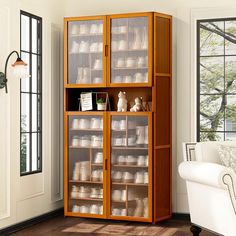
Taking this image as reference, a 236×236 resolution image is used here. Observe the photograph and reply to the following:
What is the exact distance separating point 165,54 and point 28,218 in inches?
93.3

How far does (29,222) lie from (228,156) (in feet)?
7.49

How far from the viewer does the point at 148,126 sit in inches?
229

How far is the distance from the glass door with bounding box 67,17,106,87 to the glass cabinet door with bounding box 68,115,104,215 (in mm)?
449

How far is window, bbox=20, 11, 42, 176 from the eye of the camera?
5699 millimetres

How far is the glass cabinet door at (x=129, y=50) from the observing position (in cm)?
586

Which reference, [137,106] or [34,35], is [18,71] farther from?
[137,106]

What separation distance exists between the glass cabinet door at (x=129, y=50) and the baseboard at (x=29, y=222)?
170cm

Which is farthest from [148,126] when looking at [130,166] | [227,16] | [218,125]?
[227,16]

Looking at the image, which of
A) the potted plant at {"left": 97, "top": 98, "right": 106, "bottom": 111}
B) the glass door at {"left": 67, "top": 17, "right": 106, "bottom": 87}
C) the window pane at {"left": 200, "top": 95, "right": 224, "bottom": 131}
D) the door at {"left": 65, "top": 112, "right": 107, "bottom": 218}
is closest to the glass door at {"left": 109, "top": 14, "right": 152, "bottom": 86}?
the glass door at {"left": 67, "top": 17, "right": 106, "bottom": 87}

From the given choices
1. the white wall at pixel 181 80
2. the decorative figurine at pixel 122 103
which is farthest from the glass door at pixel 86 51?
the white wall at pixel 181 80

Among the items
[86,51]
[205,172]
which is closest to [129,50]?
[86,51]

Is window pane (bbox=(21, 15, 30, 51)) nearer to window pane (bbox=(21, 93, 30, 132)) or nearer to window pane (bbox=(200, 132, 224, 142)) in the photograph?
window pane (bbox=(21, 93, 30, 132))

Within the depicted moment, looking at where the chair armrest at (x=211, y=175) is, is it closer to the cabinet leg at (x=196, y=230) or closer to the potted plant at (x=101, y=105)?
the cabinet leg at (x=196, y=230)

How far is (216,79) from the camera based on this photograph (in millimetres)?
6094
